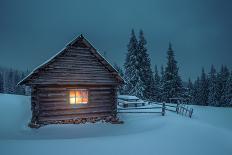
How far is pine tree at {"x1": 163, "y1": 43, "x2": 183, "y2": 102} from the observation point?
41281mm

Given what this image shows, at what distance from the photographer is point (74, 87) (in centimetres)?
1700

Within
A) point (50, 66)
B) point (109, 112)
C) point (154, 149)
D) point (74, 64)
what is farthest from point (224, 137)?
point (50, 66)

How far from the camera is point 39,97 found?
1611cm

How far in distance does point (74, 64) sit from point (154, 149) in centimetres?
892

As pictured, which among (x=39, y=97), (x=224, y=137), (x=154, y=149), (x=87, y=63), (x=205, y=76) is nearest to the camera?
(x=154, y=149)

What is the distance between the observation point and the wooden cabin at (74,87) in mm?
16047

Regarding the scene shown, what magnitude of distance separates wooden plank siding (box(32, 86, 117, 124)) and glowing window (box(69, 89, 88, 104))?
1.03ft

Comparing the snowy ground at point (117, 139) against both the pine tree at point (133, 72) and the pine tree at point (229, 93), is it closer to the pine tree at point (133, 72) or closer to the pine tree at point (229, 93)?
the pine tree at point (133, 72)

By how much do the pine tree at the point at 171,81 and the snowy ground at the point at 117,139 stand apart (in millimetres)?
23682

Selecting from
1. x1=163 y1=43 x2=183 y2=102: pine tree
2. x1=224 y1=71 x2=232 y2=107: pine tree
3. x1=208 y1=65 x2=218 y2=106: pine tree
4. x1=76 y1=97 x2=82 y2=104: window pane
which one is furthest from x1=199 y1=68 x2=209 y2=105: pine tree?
x1=76 y1=97 x2=82 y2=104: window pane

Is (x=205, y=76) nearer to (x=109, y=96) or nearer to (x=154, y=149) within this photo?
(x=109, y=96)

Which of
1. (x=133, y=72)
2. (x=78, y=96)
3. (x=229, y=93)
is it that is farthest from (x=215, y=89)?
(x=78, y=96)

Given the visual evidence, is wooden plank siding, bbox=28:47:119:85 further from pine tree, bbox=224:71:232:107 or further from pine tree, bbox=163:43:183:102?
pine tree, bbox=224:71:232:107

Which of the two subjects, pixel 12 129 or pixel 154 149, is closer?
pixel 154 149
